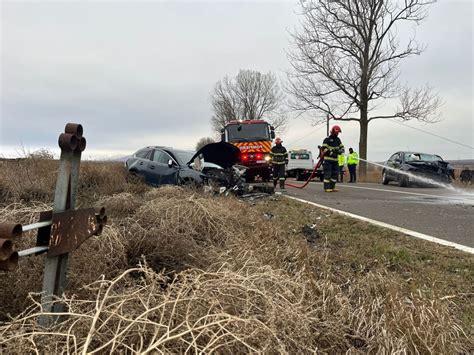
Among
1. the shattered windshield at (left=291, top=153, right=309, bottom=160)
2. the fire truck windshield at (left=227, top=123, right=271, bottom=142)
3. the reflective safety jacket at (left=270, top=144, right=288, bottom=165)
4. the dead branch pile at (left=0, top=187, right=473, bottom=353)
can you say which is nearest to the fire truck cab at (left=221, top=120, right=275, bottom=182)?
the fire truck windshield at (left=227, top=123, right=271, bottom=142)

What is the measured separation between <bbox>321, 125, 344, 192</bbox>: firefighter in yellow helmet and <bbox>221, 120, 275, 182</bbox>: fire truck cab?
162 inches

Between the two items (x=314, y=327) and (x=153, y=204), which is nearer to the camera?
(x=314, y=327)

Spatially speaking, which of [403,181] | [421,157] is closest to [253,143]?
[403,181]

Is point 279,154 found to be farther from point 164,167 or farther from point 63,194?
point 63,194

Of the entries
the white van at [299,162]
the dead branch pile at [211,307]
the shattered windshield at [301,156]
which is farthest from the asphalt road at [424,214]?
the shattered windshield at [301,156]

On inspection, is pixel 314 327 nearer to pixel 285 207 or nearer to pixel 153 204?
pixel 153 204

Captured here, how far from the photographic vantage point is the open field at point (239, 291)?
1.61 m

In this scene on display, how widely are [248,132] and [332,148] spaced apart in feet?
17.9

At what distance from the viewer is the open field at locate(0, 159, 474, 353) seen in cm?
161

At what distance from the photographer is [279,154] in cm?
1305

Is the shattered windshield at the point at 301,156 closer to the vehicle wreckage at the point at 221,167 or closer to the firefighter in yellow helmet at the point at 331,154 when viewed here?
the firefighter in yellow helmet at the point at 331,154

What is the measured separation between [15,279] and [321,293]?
6.54 ft

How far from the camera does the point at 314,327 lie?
2.09 metres

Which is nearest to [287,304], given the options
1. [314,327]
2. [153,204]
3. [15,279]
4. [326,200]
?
[314,327]
